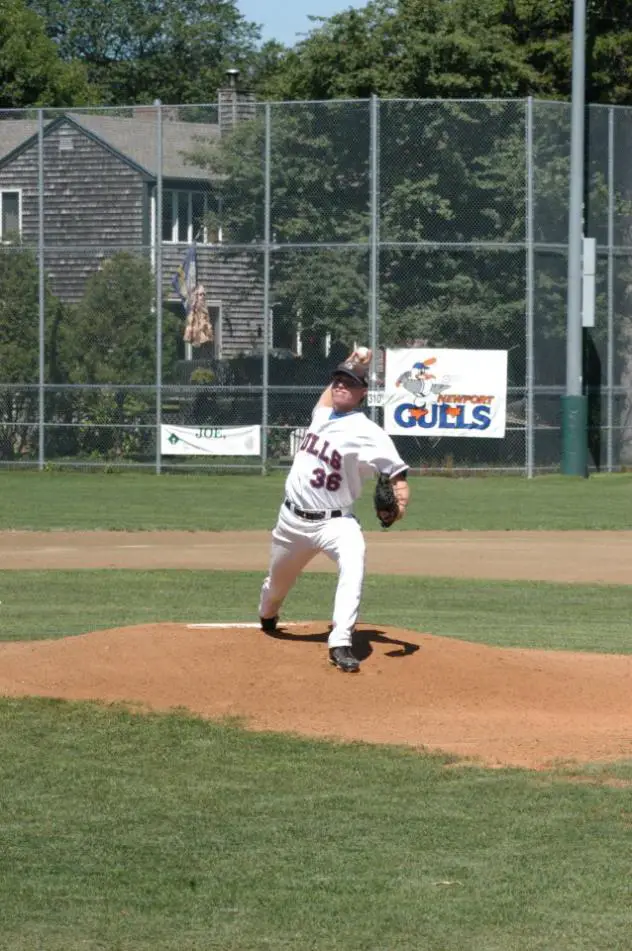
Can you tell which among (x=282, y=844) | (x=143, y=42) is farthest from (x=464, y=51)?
(x=143, y=42)

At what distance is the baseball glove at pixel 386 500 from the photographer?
28.3 feet

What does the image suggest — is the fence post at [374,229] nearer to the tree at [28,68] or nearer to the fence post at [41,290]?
the fence post at [41,290]

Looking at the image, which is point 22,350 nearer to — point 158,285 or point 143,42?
point 158,285

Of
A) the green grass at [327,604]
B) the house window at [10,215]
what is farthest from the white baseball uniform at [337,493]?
the house window at [10,215]

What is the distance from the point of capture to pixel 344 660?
8.77 meters

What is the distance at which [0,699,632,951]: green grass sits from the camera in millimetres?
5129

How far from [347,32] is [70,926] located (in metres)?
34.5

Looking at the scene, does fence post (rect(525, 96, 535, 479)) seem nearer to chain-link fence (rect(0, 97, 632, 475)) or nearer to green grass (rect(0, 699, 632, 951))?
chain-link fence (rect(0, 97, 632, 475))

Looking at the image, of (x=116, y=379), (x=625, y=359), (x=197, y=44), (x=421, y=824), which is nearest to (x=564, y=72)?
(x=625, y=359)

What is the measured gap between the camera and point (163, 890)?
218 inches

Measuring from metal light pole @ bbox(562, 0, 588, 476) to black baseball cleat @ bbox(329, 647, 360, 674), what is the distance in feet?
65.4

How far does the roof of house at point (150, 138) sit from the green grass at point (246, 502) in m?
6.00

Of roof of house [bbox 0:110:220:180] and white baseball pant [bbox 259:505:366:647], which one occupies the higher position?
roof of house [bbox 0:110:220:180]

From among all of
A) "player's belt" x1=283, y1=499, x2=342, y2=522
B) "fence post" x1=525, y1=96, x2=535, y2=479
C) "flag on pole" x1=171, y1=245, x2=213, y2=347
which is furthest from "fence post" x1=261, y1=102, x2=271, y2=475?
"player's belt" x1=283, y1=499, x2=342, y2=522
